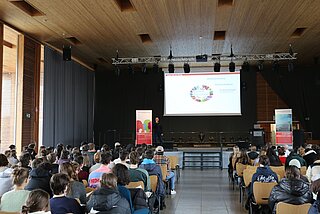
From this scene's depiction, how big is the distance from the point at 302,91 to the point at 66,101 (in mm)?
11425

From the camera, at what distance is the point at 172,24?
1038cm

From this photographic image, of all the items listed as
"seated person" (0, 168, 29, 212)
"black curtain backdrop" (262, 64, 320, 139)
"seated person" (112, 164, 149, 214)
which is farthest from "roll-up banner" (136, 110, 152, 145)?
"seated person" (0, 168, 29, 212)

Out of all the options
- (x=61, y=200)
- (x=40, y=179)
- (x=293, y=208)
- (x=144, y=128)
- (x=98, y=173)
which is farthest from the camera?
(x=144, y=128)

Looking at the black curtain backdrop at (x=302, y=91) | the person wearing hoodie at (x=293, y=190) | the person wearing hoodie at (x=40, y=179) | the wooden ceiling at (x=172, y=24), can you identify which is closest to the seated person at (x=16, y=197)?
the person wearing hoodie at (x=40, y=179)

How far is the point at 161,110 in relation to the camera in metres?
18.3

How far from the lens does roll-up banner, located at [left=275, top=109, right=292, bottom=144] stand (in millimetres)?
14141

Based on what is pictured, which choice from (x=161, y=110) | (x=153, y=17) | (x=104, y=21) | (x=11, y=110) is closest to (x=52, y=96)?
(x=11, y=110)

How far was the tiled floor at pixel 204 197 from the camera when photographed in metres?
6.66

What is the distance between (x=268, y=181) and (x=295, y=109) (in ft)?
44.1

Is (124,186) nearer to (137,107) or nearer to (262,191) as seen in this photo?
(262,191)

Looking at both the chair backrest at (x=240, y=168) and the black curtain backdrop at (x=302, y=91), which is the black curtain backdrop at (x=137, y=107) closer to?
the black curtain backdrop at (x=302, y=91)

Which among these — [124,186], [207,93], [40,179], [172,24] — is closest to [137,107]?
[207,93]

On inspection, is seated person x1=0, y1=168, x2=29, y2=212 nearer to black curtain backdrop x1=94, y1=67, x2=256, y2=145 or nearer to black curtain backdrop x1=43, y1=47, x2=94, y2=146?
black curtain backdrop x1=43, y1=47, x2=94, y2=146

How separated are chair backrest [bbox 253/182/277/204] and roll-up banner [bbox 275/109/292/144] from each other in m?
9.79
